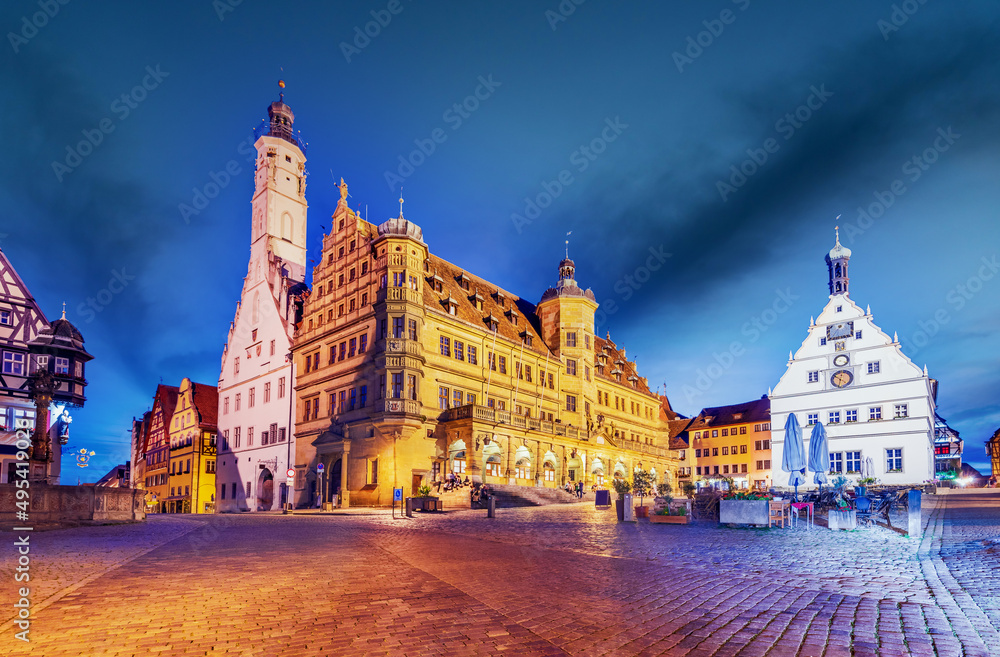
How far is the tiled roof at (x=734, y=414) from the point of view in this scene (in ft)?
260

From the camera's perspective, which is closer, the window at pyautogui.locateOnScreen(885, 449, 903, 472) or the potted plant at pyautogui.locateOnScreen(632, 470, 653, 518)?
the potted plant at pyautogui.locateOnScreen(632, 470, 653, 518)

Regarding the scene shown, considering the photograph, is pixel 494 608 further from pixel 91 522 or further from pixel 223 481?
pixel 223 481

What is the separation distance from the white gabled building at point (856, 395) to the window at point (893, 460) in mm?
22

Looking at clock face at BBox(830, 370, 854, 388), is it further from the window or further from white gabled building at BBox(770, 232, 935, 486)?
the window

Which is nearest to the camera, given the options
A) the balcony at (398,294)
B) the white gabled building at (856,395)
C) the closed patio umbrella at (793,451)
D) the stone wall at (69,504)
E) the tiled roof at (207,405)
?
the stone wall at (69,504)

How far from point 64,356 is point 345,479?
2298 cm

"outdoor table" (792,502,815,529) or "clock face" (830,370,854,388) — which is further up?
"clock face" (830,370,854,388)

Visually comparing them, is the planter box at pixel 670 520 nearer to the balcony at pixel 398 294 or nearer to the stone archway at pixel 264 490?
the balcony at pixel 398 294

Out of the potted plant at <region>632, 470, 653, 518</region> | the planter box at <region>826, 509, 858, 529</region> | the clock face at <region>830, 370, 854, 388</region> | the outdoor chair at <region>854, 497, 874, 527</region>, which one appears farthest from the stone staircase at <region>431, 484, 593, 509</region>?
the clock face at <region>830, 370, 854, 388</region>

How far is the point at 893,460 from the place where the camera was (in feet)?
183

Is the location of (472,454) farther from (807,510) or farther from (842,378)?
(842,378)

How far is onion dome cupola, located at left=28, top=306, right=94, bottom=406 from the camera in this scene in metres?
46.1

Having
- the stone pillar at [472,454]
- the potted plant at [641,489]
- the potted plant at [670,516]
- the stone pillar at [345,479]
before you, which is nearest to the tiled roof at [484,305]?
the stone pillar at [472,454]

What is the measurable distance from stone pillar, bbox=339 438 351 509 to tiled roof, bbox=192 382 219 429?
25987mm
